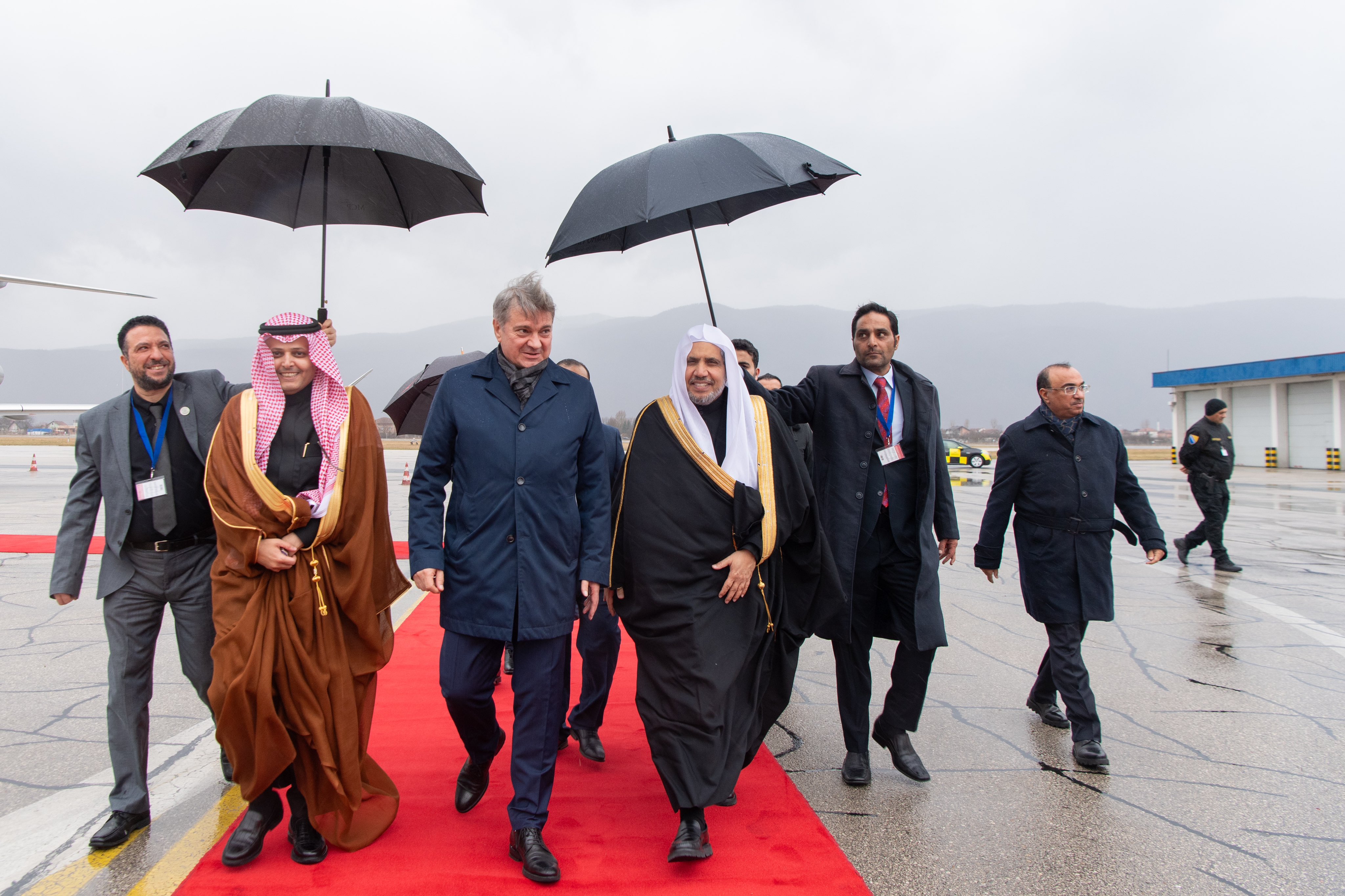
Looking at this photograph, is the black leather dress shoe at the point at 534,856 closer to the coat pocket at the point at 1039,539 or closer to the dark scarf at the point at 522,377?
the dark scarf at the point at 522,377

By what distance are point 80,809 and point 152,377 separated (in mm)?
1655

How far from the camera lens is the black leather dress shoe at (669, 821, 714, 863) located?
8.52ft

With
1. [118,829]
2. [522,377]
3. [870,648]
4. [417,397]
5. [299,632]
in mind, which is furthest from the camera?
[417,397]

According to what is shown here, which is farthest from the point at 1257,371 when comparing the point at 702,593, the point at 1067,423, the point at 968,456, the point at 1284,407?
the point at 702,593

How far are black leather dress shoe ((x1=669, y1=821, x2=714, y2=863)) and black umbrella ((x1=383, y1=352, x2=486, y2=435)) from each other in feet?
16.9

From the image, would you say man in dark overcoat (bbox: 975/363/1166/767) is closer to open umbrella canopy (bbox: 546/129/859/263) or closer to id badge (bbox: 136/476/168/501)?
open umbrella canopy (bbox: 546/129/859/263)

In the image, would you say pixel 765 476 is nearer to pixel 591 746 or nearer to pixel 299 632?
pixel 591 746

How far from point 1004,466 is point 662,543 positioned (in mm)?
2134

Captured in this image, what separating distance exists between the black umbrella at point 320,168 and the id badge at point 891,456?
88.1 inches

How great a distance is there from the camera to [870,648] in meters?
3.49

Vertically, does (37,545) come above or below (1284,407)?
below

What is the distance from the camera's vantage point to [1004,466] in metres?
4.09

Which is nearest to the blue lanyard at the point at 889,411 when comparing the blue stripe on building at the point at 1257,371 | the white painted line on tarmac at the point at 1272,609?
the white painted line on tarmac at the point at 1272,609

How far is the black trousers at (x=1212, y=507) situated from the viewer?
27.1 ft
